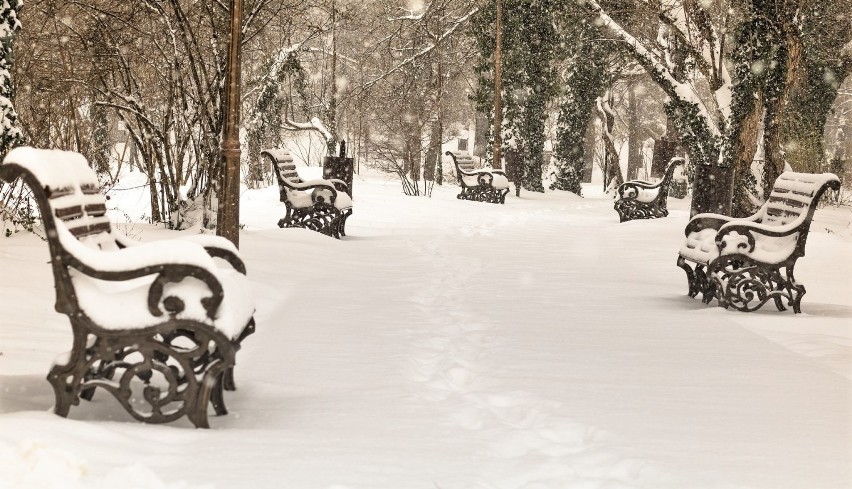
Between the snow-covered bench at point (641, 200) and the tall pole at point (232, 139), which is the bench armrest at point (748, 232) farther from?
the snow-covered bench at point (641, 200)

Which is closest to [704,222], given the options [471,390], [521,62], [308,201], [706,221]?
[706,221]

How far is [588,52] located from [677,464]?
21.8 m

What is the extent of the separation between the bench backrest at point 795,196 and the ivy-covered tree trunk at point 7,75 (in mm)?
6876

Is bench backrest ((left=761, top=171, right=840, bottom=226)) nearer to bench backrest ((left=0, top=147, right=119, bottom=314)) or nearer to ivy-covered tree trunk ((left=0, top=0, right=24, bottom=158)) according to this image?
bench backrest ((left=0, top=147, right=119, bottom=314))

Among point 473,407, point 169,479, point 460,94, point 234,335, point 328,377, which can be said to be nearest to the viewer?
point 169,479

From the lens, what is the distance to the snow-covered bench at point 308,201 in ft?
36.6

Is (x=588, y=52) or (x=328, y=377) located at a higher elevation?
(x=588, y=52)

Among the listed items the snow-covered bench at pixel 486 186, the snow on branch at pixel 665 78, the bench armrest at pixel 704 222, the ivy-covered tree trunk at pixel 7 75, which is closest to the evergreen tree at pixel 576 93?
the snow-covered bench at pixel 486 186

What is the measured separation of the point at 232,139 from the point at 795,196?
5028 mm

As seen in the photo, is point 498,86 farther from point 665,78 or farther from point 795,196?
point 795,196

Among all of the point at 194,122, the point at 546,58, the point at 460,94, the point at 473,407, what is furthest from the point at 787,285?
the point at 460,94

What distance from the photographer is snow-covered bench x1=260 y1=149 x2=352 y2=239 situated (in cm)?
1115

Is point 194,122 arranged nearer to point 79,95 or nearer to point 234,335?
point 79,95

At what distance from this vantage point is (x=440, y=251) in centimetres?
1057
